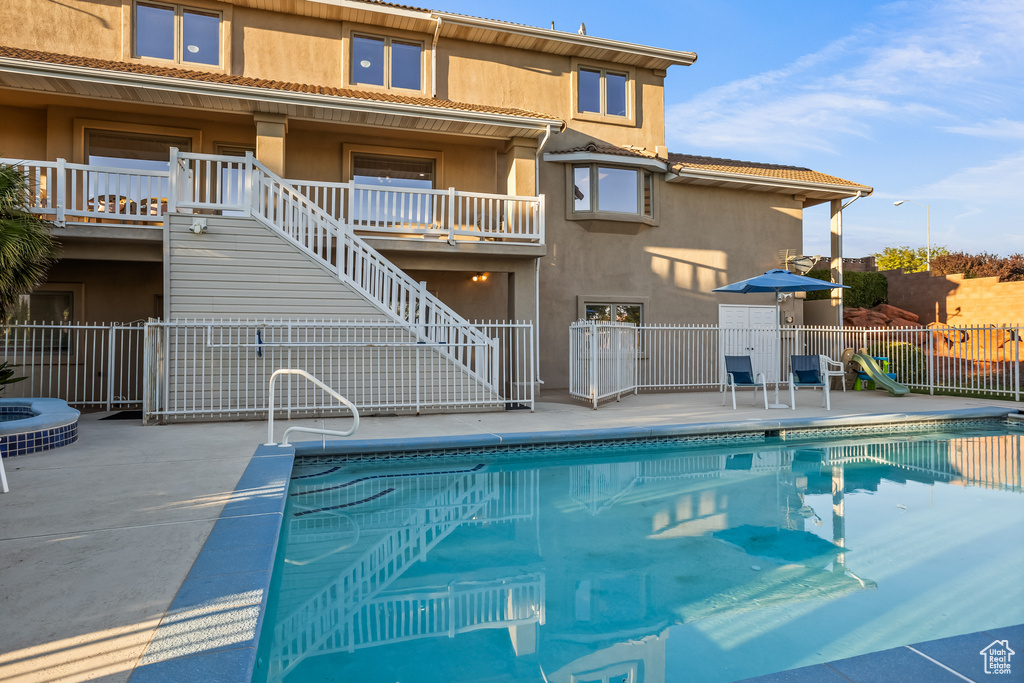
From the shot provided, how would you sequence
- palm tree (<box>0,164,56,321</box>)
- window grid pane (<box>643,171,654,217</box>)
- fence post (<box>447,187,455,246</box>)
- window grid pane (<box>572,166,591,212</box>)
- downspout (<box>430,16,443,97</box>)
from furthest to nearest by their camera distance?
window grid pane (<box>643,171,654,217</box>) → window grid pane (<box>572,166,591,212</box>) → downspout (<box>430,16,443,97</box>) → fence post (<box>447,187,455,246</box>) → palm tree (<box>0,164,56,321</box>)

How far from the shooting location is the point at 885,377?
45.9ft

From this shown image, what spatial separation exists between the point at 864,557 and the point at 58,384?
12909mm

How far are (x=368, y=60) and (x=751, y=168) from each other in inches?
427

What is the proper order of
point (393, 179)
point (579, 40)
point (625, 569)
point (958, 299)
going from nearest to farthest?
point (625, 569) → point (393, 179) → point (579, 40) → point (958, 299)

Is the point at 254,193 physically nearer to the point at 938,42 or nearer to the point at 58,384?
the point at 58,384

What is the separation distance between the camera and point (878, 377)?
546 inches

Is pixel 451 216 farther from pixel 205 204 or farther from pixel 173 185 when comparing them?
pixel 173 185

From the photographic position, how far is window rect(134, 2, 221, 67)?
12492mm

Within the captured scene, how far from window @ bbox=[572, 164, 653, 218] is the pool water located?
903 cm

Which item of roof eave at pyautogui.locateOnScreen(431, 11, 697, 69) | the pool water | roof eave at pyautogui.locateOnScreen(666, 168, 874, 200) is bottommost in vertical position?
the pool water

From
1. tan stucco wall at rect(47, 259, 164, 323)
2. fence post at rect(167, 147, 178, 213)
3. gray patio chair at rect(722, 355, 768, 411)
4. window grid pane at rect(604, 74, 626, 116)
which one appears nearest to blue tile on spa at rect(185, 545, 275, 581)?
fence post at rect(167, 147, 178, 213)

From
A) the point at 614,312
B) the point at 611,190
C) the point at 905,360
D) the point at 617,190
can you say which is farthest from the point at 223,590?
the point at 905,360

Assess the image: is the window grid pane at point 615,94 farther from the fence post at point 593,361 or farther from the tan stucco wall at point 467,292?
the fence post at point 593,361

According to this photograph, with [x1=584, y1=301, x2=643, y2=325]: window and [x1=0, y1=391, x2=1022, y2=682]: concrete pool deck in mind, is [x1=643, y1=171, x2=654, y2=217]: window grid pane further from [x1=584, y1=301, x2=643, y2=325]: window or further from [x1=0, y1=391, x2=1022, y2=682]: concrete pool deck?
[x1=0, y1=391, x2=1022, y2=682]: concrete pool deck
